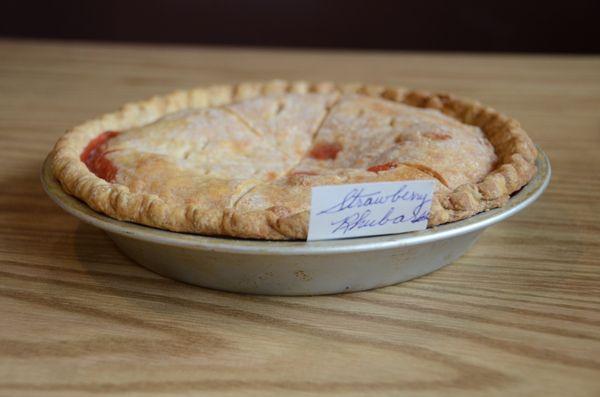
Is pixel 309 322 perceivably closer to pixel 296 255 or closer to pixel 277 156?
pixel 296 255

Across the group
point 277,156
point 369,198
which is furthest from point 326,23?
point 369,198

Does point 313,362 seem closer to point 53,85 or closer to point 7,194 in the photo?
point 7,194

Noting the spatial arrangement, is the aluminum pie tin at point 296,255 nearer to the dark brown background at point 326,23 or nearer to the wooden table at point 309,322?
the wooden table at point 309,322

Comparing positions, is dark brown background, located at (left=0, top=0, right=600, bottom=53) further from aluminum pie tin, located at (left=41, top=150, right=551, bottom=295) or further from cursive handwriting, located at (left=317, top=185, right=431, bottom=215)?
cursive handwriting, located at (left=317, top=185, right=431, bottom=215)

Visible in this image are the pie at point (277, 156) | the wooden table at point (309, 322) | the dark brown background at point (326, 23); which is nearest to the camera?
the wooden table at point (309, 322)

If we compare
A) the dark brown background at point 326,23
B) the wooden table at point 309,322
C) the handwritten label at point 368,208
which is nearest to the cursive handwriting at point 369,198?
the handwritten label at point 368,208

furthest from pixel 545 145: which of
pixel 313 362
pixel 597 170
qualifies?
pixel 313 362
